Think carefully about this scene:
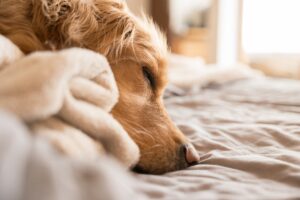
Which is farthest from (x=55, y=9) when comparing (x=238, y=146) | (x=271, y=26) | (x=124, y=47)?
(x=271, y=26)

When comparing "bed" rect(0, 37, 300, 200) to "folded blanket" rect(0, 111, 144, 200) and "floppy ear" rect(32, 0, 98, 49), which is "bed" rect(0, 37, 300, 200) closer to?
"folded blanket" rect(0, 111, 144, 200)

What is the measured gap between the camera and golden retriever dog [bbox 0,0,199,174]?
0.85 metres

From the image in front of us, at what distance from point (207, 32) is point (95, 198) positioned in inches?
159

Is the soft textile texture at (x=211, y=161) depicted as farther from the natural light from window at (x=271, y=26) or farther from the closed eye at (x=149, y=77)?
the natural light from window at (x=271, y=26)

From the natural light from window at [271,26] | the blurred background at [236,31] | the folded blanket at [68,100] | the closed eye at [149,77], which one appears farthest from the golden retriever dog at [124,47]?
the natural light from window at [271,26]

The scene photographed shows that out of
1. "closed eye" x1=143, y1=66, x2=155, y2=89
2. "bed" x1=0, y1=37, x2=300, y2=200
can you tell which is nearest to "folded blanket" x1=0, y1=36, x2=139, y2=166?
"bed" x1=0, y1=37, x2=300, y2=200

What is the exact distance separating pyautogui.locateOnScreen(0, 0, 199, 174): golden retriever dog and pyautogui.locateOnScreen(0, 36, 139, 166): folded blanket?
0.18 meters

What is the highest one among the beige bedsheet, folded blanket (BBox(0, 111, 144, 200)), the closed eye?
folded blanket (BBox(0, 111, 144, 200))

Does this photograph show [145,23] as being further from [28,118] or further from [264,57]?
[264,57]

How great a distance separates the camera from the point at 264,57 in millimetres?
3855

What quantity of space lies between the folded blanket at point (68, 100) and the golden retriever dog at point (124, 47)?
18 cm

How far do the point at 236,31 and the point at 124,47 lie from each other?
10.9 ft

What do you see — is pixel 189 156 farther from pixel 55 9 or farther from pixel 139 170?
pixel 55 9

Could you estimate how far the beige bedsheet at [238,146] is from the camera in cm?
63
